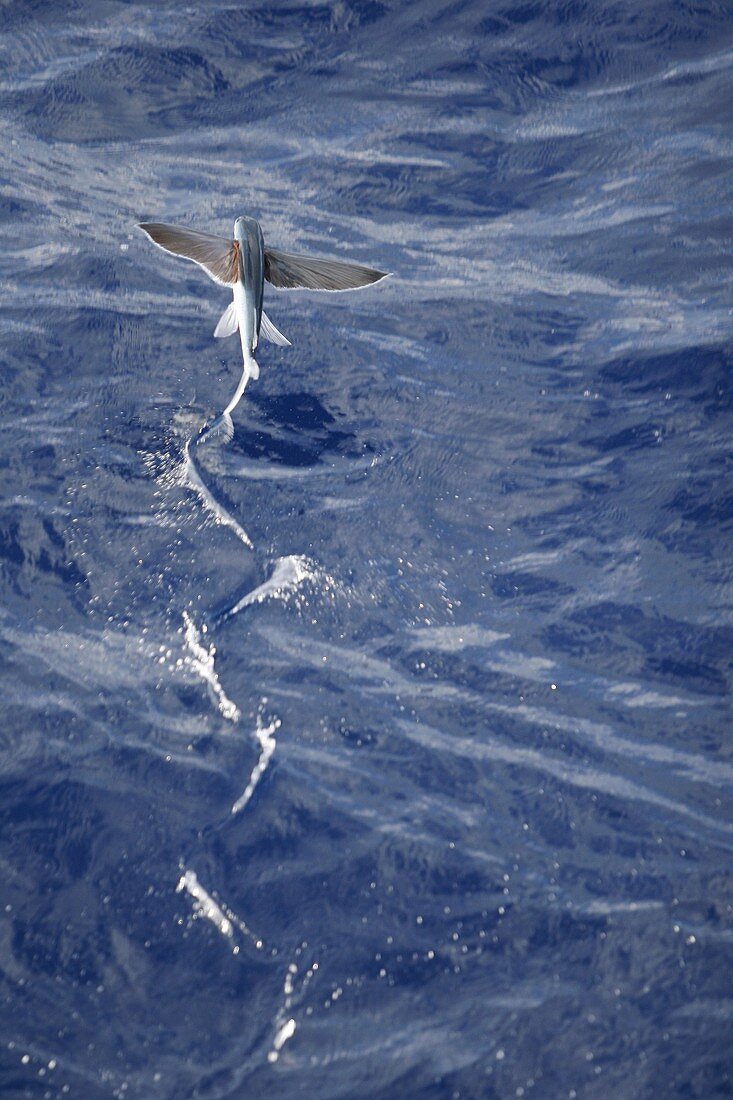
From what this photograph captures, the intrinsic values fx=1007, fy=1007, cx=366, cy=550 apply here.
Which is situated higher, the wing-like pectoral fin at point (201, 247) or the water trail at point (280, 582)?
the wing-like pectoral fin at point (201, 247)

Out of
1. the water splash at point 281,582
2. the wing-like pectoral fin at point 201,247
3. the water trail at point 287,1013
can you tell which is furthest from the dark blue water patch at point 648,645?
the wing-like pectoral fin at point 201,247

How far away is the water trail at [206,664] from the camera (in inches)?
126

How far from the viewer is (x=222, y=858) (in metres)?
2.84

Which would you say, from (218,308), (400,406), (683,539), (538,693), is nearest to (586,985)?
(538,693)

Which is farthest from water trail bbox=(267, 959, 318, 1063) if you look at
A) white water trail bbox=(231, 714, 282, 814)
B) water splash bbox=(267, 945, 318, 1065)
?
white water trail bbox=(231, 714, 282, 814)

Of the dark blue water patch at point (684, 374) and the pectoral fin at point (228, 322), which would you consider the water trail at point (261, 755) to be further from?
the dark blue water patch at point (684, 374)

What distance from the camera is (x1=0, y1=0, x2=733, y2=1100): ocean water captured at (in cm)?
260

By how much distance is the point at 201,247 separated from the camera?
3584 millimetres

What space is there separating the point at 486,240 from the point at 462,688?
265cm

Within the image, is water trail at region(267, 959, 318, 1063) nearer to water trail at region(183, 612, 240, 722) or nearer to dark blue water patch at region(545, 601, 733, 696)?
water trail at region(183, 612, 240, 722)

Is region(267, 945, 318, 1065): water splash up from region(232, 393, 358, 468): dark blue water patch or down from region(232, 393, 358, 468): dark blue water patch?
down

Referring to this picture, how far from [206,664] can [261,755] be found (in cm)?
40

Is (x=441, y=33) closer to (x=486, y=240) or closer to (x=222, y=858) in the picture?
(x=486, y=240)

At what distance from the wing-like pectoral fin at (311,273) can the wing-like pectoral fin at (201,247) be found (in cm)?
14
